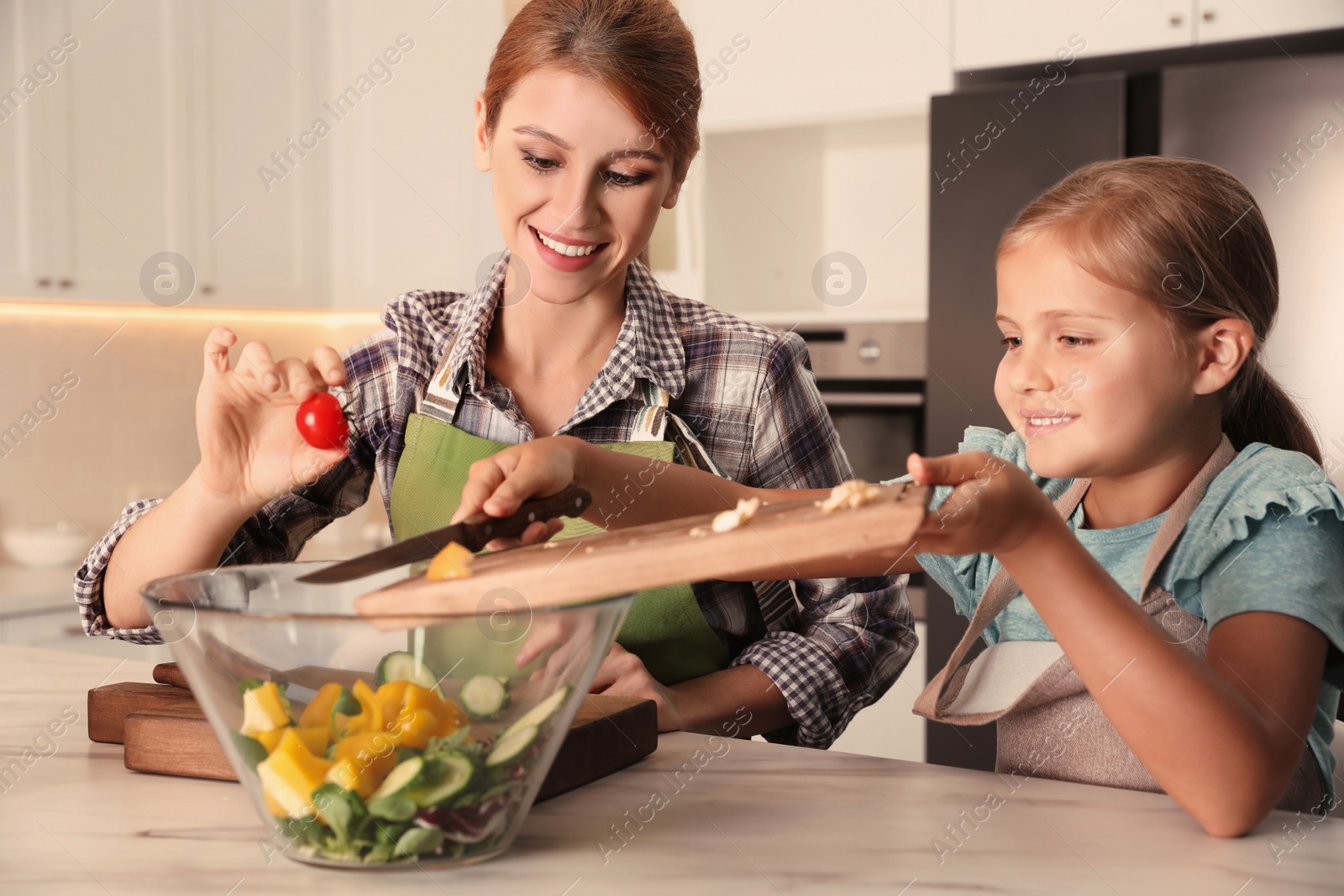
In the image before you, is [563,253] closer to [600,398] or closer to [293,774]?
[600,398]

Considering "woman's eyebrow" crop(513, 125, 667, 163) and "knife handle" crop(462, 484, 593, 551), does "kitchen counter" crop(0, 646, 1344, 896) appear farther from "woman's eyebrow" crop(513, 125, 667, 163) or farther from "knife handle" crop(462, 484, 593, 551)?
"woman's eyebrow" crop(513, 125, 667, 163)

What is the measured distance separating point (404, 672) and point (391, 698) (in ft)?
0.05

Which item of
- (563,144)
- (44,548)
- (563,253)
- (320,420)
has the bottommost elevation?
(44,548)

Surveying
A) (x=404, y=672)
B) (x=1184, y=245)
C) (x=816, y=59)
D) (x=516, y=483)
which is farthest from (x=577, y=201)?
(x=816, y=59)

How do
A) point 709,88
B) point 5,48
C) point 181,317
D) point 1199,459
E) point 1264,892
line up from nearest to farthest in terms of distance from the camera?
1. point 1264,892
2. point 1199,459
3. point 5,48
4. point 709,88
5. point 181,317

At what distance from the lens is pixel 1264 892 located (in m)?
0.66

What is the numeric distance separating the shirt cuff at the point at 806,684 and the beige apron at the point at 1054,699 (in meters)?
0.21

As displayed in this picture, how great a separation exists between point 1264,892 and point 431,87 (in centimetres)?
294

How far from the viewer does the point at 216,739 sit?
0.83 meters

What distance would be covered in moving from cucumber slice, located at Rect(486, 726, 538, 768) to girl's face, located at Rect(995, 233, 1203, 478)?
1.68 feet

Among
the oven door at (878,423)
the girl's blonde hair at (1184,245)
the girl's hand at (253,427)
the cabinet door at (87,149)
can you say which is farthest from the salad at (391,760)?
the cabinet door at (87,149)

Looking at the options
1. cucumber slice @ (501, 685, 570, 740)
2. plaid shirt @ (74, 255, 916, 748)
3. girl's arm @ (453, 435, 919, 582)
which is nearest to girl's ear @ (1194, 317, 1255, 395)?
girl's arm @ (453, 435, 919, 582)

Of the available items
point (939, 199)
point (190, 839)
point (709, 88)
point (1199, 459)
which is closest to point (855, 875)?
point (190, 839)

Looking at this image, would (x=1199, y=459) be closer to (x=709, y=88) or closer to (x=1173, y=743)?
(x=1173, y=743)
